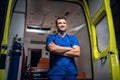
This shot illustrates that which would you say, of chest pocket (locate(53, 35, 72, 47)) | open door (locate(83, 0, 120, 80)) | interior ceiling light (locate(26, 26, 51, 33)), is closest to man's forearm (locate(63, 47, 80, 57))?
chest pocket (locate(53, 35, 72, 47))

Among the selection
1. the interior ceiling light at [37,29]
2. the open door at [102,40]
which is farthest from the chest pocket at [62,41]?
the interior ceiling light at [37,29]

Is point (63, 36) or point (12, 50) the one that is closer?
point (63, 36)

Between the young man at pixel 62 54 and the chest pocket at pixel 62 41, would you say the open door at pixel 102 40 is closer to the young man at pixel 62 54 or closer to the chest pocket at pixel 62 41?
the young man at pixel 62 54

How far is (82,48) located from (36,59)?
5730 millimetres

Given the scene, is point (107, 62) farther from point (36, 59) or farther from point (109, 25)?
point (36, 59)

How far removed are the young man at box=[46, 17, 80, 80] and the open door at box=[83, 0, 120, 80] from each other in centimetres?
46

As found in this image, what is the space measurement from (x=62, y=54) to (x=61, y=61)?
11 cm

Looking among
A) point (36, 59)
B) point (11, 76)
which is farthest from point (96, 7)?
point (36, 59)

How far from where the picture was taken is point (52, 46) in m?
2.81

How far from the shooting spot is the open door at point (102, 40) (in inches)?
96.4

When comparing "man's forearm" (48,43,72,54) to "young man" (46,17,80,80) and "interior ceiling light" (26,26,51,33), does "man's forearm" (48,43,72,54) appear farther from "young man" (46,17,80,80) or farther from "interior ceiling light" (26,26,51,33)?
"interior ceiling light" (26,26,51,33)

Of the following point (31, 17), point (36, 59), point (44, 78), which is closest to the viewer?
point (44, 78)

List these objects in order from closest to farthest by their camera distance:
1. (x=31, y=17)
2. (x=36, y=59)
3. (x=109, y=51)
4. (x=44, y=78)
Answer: (x=109, y=51), (x=44, y=78), (x=31, y=17), (x=36, y=59)

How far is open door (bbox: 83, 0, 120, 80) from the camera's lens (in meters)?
2.45
